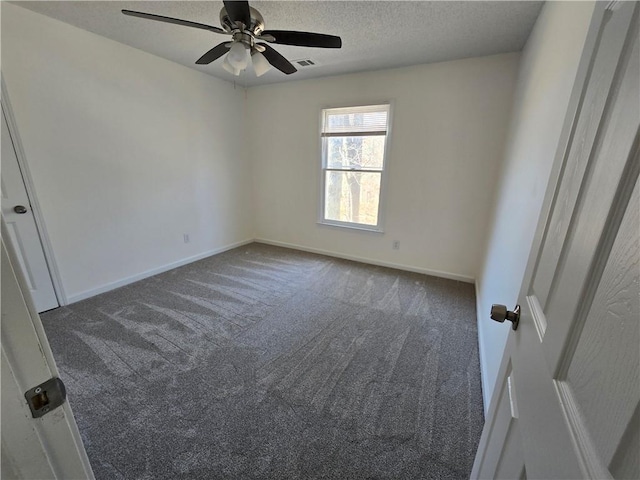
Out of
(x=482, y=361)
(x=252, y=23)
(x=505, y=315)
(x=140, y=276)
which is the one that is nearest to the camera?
(x=505, y=315)

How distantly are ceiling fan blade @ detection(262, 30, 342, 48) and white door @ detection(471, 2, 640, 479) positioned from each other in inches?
56.0

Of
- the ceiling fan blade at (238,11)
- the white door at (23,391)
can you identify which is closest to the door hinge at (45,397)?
the white door at (23,391)

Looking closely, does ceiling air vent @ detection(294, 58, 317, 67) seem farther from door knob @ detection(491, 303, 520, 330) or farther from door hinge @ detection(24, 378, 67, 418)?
door hinge @ detection(24, 378, 67, 418)

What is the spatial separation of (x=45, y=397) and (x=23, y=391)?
0.04 meters

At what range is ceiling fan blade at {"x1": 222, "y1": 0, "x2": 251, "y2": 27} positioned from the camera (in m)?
1.45

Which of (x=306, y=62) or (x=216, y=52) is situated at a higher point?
(x=306, y=62)

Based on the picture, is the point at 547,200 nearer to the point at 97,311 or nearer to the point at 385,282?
the point at 385,282

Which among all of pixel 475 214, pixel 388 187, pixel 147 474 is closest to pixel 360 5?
pixel 388 187

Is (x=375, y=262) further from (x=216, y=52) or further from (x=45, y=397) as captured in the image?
(x=45, y=397)

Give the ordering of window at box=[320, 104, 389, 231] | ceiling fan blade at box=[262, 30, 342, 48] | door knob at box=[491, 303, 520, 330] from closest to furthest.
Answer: door knob at box=[491, 303, 520, 330]
ceiling fan blade at box=[262, 30, 342, 48]
window at box=[320, 104, 389, 231]

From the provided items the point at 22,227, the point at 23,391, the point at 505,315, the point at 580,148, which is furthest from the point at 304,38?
the point at 22,227

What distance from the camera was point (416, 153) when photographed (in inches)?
130

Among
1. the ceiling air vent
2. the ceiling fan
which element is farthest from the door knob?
the ceiling air vent

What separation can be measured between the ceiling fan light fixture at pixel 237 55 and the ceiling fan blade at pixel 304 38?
17 cm
